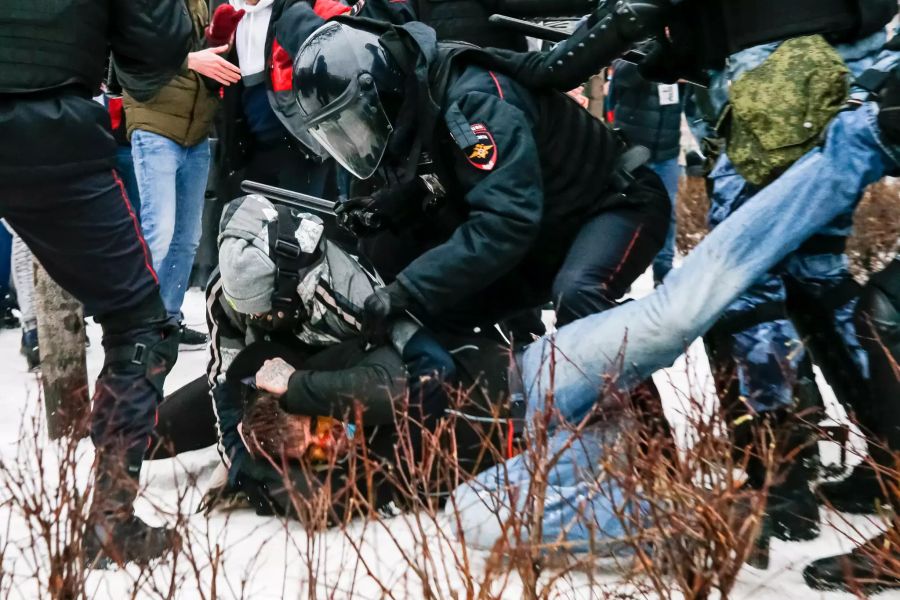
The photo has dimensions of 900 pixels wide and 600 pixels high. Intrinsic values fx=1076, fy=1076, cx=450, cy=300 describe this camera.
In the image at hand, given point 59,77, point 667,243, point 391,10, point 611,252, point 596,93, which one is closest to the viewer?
point 59,77

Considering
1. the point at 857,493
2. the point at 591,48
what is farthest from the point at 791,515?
the point at 591,48

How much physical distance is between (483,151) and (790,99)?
2.90 feet

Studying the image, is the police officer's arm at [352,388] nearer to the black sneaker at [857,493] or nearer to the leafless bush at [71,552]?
the leafless bush at [71,552]

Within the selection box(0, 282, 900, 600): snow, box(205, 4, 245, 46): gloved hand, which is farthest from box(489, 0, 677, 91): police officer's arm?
box(205, 4, 245, 46): gloved hand

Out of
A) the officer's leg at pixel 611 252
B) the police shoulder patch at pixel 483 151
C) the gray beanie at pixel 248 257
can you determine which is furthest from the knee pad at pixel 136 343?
the officer's leg at pixel 611 252

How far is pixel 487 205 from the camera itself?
10.1 feet

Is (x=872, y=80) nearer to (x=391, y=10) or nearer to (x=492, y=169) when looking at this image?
(x=492, y=169)

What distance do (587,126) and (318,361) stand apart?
1140 mm

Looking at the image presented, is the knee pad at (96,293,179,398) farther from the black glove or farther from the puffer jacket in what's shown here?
the black glove

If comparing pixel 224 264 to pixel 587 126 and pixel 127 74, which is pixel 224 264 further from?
pixel 587 126

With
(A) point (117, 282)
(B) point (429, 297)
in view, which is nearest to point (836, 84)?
(B) point (429, 297)

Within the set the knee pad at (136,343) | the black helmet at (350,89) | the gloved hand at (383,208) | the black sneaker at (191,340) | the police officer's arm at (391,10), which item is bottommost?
the black sneaker at (191,340)

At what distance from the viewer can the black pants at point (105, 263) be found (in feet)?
8.73

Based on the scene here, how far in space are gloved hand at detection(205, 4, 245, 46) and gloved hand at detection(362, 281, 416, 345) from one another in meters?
2.03
